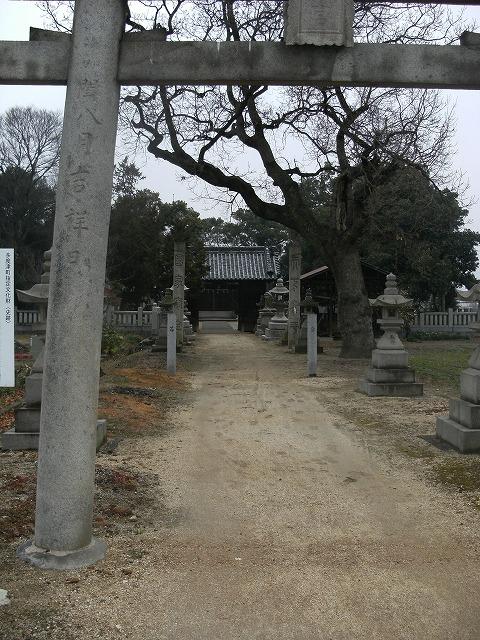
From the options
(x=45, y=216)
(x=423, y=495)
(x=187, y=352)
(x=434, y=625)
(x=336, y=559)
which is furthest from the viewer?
(x=45, y=216)

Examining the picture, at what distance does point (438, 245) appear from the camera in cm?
2928

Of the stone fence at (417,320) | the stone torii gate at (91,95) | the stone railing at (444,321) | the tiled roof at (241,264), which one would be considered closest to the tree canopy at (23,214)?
the stone fence at (417,320)

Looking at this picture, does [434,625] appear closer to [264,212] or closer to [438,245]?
[264,212]

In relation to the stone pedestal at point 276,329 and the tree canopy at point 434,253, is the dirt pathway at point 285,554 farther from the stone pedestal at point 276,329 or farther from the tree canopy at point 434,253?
the stone pedestal at point 276,329

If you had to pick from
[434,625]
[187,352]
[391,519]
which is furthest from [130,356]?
[434,625]

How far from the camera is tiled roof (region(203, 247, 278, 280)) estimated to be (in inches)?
1410

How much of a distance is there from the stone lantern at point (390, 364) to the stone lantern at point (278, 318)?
1489 centimetres

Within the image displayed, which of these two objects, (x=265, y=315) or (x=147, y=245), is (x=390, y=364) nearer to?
(x=265, y=315)

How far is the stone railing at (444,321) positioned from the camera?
1185 inches

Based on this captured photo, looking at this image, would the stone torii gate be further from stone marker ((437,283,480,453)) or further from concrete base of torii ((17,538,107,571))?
stone marker ((437,283,480,453))

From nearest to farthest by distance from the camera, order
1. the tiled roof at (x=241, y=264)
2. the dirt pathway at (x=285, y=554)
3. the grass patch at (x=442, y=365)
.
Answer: the dirt pathway at (x=285, y=554) < the grass patch at (x=442, y=365) < the tiled roof at (x=241, y=264)

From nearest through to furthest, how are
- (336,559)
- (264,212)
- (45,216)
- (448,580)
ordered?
(448,580)
(336,559)
(264,212)
(45,216)

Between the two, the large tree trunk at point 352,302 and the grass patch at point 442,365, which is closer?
the grass patch at point 442,365

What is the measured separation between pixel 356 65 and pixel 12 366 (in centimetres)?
341
